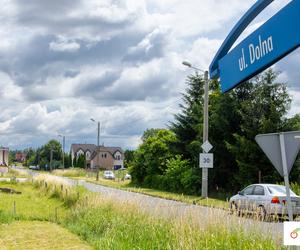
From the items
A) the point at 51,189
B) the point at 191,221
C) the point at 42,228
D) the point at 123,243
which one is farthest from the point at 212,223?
the point at 51,189

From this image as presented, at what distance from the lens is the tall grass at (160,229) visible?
7.43m

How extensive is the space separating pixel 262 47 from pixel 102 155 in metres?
133

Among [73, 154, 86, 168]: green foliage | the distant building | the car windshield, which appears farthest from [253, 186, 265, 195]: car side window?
[73, 154, 86, 168]: green foliage

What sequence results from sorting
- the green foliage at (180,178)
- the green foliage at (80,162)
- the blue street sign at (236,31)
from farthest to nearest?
1. the green foliage at (80,162)
2. the green foliage at (180,178)
3. the blue street sign at (236,31)

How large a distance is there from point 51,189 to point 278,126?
14919mm

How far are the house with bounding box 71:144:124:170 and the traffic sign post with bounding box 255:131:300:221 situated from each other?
401ft

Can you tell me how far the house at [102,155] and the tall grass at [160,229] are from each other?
4485 inches

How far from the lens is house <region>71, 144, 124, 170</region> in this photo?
5325 inches

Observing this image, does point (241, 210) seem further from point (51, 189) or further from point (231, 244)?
point (51, 189)

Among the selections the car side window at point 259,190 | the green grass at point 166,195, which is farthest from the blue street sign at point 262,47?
the car side window at point 259,190

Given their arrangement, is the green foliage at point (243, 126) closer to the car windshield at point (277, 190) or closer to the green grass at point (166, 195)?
the green grass at point (166, 195)

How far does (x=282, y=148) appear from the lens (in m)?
5.02

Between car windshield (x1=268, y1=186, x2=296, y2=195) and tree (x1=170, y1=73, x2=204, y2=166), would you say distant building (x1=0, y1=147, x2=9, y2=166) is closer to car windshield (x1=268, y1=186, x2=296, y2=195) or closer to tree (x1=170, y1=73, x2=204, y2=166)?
tree (x1=170, y1=73, x2=204, y2=166)

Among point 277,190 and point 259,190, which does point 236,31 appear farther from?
point 259,190
